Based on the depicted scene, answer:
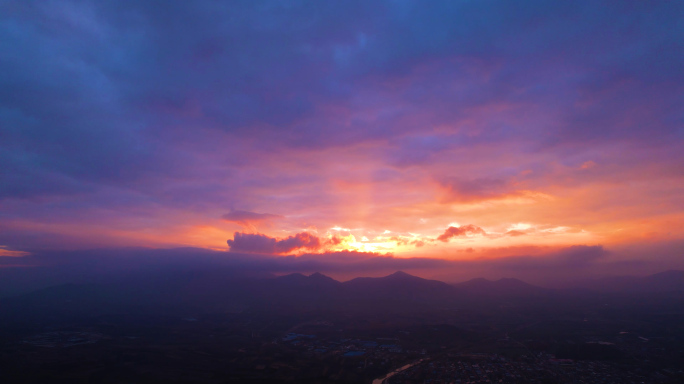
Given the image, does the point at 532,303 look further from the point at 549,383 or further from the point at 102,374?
the point at 102,374

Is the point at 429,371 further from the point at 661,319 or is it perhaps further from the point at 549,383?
the point at 661,319

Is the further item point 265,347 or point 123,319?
point 123,319

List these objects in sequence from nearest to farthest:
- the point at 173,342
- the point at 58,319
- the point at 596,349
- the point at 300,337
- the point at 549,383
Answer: the point at 549,383 → the point at 596,349 → the point at 173,342 → the point at 300,337 → the point at 58,319

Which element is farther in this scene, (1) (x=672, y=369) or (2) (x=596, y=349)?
(2) (x=596, y=349)

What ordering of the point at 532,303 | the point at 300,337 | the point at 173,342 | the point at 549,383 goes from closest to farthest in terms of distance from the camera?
the point at 549,383 < the point at 173,342 < the point at 300,337 < the point at 532,303

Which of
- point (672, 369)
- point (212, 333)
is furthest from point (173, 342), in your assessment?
point (672, 369)

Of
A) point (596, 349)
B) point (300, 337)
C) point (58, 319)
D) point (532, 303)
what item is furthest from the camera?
point (532, 303)

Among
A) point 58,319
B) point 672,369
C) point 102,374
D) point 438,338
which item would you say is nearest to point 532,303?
point 438,338

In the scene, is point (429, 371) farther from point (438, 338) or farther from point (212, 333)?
point (212, 333)

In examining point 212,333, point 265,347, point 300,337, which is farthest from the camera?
point 212,333
